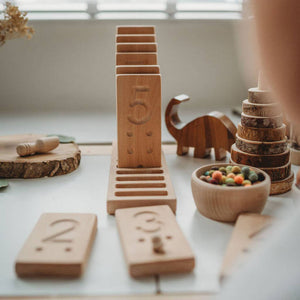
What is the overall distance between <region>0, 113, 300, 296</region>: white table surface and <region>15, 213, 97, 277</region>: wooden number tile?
14mm

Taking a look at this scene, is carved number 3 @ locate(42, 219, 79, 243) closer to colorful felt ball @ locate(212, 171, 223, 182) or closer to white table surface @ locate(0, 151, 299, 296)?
white table surface @ locate(0, 151, 299, 296)

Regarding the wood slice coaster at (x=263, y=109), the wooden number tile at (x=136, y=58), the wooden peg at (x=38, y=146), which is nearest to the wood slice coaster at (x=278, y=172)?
the wood slice coaster at (x=263, y=109)

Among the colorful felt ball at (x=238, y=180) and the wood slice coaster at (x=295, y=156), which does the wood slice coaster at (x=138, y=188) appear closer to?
the colorful felt ball at (x=238, y=180)

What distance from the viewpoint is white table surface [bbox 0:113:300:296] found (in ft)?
1.79

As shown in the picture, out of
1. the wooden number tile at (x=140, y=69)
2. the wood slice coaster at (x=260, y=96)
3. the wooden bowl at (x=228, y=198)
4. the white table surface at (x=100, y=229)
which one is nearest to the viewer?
the white table surface at (x=100, y=229)

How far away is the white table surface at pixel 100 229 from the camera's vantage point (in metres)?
0.54

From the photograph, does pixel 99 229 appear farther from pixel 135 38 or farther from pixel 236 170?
pixel 135 38

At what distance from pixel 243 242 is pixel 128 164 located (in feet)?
1.26

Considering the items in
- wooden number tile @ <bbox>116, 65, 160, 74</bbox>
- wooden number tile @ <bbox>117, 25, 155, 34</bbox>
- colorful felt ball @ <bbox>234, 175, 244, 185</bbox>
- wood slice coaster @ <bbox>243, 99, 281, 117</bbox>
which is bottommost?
colorful felt ball @ <bbox>234, 175, 244, 185</bbox>

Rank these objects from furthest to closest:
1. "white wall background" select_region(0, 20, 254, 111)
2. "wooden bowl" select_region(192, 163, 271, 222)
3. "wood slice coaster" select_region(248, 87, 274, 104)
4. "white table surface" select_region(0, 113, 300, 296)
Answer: "white wall background" select_region(0, 20, 254, 111) → "wood slice coaster" select_region(248, 87, 274, 104) → "wooden bowl" select_region(192, 163, 271, 222) → "white table surface" select_region(0, 113, 300, 296)

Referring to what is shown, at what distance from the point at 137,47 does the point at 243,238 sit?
0.54 metres

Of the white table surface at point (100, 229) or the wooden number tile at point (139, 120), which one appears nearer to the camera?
the white table surface at point (100, 229)

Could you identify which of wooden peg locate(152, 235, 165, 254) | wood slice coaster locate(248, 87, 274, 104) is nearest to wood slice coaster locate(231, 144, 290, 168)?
wood slice coaster locate(248, 87, 274, 104)

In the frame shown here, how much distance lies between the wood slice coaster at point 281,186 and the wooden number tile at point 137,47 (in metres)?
0.41
